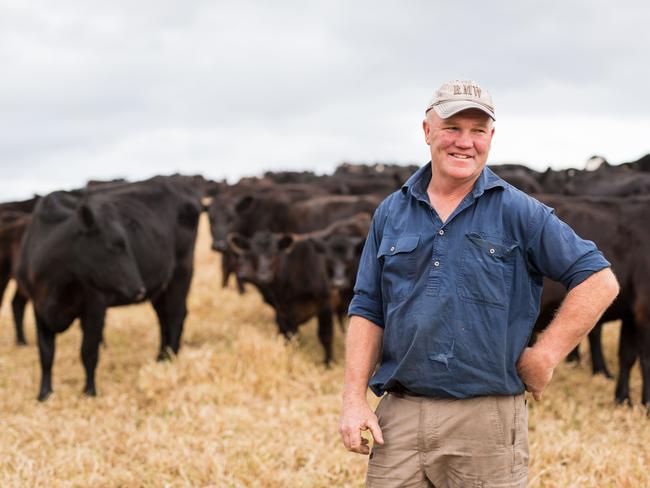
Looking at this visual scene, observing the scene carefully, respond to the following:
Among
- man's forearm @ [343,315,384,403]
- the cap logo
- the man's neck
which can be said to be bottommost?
man's forearm @ [343,315,384,403]

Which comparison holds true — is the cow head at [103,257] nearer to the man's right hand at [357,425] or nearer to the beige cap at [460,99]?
the man's right hand at [357,425]

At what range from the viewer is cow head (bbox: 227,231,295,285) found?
9320mm

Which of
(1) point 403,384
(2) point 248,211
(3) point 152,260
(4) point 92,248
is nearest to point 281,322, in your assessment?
(3) point 152,260

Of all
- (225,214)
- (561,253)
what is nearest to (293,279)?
(225,214)

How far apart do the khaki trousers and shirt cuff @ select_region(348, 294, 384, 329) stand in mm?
336

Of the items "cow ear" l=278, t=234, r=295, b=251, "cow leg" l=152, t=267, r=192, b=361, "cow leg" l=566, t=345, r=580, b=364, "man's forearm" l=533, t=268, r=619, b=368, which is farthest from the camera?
"cow ear" l=278, t=234, r=295, b=251

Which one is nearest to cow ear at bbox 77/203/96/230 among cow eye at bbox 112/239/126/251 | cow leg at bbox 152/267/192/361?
cow eye at bbox 112/239/126/251

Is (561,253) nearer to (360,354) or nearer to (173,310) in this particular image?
(360,354)

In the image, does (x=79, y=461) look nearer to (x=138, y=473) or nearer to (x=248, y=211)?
(x=138, y=473)

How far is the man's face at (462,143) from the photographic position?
2.67 meters

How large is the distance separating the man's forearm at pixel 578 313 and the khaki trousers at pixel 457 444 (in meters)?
0.24

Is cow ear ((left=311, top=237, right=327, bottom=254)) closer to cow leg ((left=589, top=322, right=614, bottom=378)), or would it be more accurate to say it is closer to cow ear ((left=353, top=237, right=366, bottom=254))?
cow ear ((left=353, top=237, right=366, bottom=254))

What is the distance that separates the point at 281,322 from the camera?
9.23 m

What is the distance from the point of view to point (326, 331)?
343 inches
